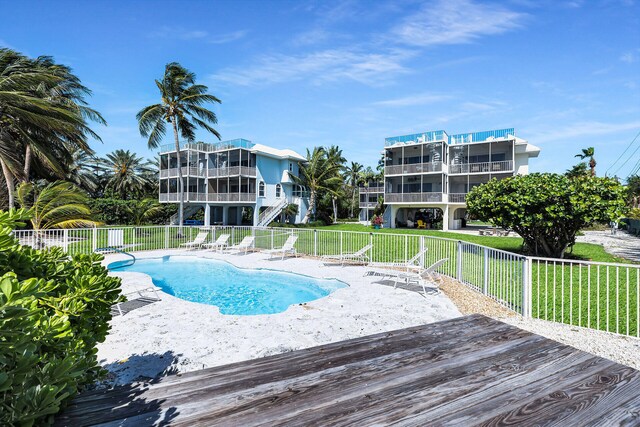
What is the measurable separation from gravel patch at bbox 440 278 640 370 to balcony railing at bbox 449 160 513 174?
85.5 feet

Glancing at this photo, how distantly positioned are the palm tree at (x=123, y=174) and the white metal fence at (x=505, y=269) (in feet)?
95.1

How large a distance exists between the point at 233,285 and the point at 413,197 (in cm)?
2433

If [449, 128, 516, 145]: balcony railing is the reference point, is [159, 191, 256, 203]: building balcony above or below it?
below

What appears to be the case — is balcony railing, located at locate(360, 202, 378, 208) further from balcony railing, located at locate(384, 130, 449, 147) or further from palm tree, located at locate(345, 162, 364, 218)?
palm tree, located at locate(345, 162, 364, 218)

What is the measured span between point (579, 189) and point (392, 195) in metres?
21.5

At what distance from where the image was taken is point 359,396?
229cm

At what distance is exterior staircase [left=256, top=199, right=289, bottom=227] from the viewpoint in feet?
111

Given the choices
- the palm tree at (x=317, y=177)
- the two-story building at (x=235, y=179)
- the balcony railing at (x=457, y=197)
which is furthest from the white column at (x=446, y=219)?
the two-story building at (x=235, y=179)

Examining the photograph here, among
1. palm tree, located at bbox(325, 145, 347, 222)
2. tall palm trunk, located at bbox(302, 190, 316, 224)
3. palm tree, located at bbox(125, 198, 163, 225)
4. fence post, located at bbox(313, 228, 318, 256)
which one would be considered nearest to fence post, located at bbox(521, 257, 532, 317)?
fence post, located at bbox(313, 228, 318, 256)

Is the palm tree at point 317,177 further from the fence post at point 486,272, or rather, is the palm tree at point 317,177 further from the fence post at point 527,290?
the fence post at point 527,290

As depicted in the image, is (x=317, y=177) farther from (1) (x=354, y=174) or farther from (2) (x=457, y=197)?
(1) (x=354, y=174)

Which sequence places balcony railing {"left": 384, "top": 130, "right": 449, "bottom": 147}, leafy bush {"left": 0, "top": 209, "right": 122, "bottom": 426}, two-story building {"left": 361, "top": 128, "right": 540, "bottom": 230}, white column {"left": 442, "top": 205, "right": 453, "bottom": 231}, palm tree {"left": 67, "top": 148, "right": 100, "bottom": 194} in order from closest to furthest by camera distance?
leafy bush {"left": 0, "top": 209, "right": 122, "bottom": 426}
two-story building {"left": 361, "top": 128, "right": 540, "bottom": 230}
white column {"left": 442, "top": 205, "right": 453, "bottom": 231}
balcony railing {"left": 384, "top": 130, "right": 449, "bottom": 147}
palm tree {"left": 67, "top": 148, "right": 100, "bottom": 194}

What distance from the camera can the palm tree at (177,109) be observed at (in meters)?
22.4

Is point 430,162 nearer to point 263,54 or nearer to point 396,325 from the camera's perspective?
point 263,54
